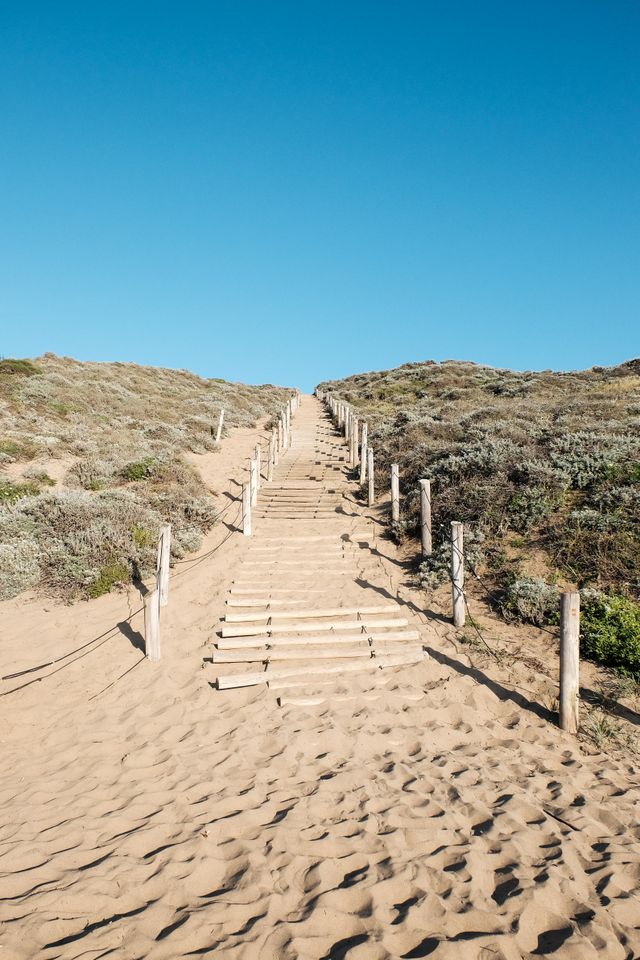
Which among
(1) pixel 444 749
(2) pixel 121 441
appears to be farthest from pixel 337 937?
(2) pixel 121 441

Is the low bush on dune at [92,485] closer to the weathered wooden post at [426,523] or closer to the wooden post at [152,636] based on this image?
the wooden post at [152,636]

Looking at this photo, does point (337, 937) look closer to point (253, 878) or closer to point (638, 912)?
point (253, 878)

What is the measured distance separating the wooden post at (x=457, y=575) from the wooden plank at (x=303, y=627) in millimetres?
833

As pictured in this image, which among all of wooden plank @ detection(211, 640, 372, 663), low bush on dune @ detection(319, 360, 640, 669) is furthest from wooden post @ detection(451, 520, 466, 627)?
wooden plank @ detection(211, 640, 372, 663)

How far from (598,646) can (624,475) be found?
4.84 m

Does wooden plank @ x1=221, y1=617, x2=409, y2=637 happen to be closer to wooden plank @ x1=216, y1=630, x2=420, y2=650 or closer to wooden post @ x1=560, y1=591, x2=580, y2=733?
wooden plank @ x1=216, y1=630, x2=420, y2=650

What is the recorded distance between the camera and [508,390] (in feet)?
97.8

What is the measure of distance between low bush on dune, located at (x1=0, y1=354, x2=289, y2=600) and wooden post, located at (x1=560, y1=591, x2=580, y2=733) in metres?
7.80

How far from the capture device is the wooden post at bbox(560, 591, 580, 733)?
5484 millimetres

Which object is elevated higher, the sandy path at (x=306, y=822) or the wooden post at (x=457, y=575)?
the wooden post at (x=457, y=575)

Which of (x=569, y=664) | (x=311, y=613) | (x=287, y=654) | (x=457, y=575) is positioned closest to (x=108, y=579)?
(x=311, y=613)

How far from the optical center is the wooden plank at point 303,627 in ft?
25.8

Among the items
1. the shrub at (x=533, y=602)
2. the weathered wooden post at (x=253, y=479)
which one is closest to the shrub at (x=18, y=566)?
the weathered wooden post at (x=253, y=479)

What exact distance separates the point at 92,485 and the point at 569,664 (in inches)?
496
